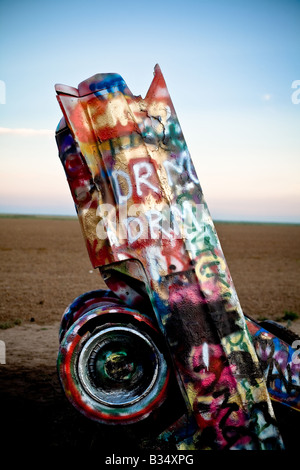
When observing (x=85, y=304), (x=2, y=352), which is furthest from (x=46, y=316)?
(x=85, y=304)

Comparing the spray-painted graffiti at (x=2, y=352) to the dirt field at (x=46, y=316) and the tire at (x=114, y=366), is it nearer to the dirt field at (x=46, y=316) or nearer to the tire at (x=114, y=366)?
the dirt field at (x=46, y=316)

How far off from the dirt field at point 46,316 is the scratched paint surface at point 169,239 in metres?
1.19

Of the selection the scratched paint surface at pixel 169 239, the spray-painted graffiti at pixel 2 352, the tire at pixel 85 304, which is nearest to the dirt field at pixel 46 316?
the spray-painted graffiti at pixel 2 352

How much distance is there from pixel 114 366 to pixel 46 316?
6.67 m

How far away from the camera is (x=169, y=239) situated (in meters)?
3.36

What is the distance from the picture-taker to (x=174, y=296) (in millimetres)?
3312

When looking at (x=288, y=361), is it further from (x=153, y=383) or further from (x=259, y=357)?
(x=153, y=383)

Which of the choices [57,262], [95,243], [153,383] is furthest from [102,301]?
[57,262]

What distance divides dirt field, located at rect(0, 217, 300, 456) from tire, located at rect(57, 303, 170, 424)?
0.61 meters

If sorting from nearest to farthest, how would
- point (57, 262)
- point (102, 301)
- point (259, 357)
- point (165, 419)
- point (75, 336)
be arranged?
point (75, 336), point (165, 419), point (259, 357), point (102, 301), point (57, 262)

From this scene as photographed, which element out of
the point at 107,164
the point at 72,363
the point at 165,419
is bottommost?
the point at 165,419

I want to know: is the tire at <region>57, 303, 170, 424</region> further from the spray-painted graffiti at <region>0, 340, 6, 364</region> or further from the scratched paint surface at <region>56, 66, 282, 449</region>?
the spray-painted graffiti at <region>0, 340, 6, 364</region>

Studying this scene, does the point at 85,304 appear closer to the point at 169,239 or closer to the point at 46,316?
the point at 169,239

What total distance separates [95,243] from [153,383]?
4.41ft
